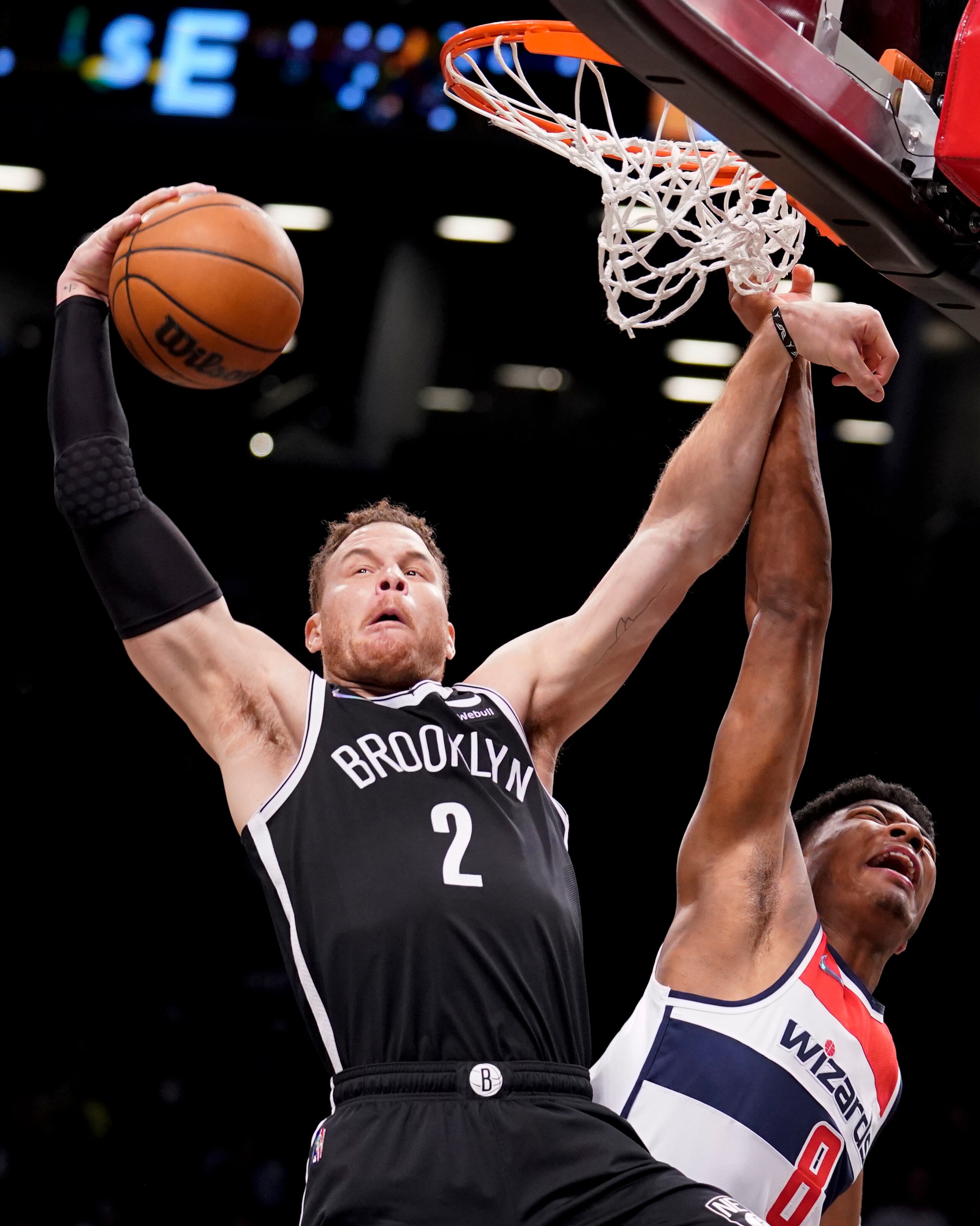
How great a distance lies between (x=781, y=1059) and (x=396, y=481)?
14.5ft

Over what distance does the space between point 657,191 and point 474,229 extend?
4214mm

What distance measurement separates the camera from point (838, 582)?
7.35 meters

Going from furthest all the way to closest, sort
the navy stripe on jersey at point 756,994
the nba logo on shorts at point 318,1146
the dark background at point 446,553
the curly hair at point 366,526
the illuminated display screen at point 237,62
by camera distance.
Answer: the dark background at point 446,553 < the illuminated display screen at point 237,62 < the curly hair at point 366,526 < the navy stripe on jersey at point 756,994 < the nba logo on shorts at point 318,1146

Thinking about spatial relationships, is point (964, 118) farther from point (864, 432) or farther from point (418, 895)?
point (864, 432)

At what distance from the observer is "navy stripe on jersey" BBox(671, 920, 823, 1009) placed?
3.27 m

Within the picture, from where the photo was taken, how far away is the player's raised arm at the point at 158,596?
2775 mm

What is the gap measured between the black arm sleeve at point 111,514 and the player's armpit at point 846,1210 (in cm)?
217

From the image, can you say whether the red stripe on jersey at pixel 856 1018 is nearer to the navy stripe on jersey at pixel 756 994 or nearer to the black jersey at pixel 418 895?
the navy stripe on jersey at pixel 756 994

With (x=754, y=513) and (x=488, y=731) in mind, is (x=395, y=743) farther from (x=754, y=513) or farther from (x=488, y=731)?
(x=754, y=513)

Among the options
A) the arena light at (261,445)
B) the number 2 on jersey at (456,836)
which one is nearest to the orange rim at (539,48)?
the number 2 on jersey at (456,836)

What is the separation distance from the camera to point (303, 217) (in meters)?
7.10

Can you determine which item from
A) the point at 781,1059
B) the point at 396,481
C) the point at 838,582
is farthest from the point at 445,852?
the point at 838,582

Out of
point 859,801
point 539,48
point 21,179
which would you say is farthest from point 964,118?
point 21,179

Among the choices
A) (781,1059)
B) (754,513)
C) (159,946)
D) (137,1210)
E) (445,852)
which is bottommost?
(137,1210)
